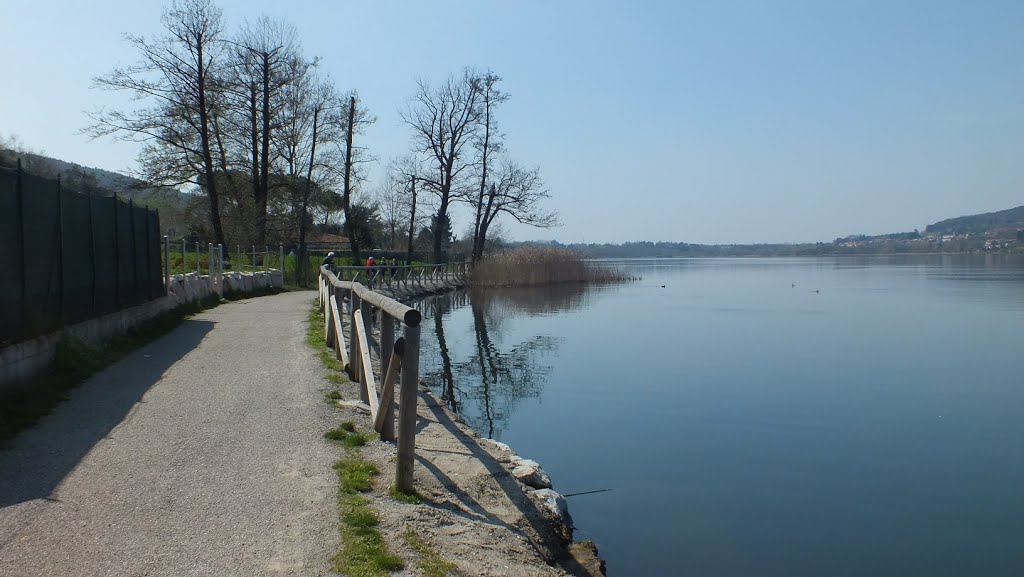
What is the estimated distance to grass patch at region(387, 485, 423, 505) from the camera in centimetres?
587

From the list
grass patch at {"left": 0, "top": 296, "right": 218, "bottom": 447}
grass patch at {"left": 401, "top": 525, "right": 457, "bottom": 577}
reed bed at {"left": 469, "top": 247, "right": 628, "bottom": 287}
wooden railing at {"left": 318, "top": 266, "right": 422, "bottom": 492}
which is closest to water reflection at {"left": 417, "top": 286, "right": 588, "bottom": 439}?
wooden railing at {"left": 318, "top": 266, "right": 422, "bottom": 492}

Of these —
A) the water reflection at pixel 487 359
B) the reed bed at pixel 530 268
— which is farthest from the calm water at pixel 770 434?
the reed bed at pixel 530 268

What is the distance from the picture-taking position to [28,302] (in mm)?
9383

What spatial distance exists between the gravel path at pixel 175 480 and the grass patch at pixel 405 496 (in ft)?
1.52

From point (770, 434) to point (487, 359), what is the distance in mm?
9719

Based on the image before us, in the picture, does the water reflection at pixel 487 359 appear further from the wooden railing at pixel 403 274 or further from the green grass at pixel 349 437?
the green grass at pixel 349 437

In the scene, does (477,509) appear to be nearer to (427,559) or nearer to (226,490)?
(427,559)

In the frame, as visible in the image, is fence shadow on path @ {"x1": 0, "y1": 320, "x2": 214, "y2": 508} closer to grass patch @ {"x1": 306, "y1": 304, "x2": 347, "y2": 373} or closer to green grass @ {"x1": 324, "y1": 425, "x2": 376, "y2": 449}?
green grass @ {"x1": 324, "y1": 425, "x2": 376, "y2": 449}

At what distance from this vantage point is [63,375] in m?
9.57

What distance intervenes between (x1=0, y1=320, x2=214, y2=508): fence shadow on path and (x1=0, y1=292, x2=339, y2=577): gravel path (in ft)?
0.05

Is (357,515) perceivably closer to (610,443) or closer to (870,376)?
(610,443)

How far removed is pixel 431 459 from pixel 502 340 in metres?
16.7

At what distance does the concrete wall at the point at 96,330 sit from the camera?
27.5ft

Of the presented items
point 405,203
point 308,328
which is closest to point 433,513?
point 308,328
